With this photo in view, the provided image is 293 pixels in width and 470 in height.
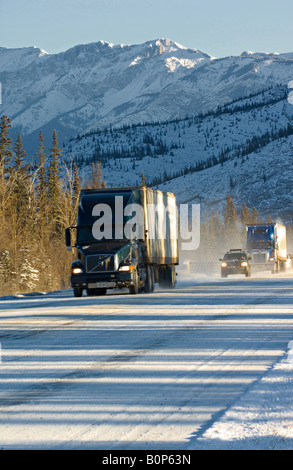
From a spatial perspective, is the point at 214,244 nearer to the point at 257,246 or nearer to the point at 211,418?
the point at 257,246

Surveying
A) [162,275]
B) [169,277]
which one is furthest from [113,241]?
[169,277]

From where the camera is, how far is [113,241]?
901 inches

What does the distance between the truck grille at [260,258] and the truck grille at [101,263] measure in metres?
31.0

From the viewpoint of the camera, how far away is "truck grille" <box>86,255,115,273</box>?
74.8 ft

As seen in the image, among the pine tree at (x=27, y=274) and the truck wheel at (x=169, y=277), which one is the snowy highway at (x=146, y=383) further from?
the pine tree at (x=27, y=274)

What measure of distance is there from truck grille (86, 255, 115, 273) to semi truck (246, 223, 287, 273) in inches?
1220

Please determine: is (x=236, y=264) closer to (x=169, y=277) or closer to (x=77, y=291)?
(x=169, y=277)

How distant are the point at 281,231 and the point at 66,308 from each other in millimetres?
42434

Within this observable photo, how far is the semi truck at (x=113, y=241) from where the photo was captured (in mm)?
22828

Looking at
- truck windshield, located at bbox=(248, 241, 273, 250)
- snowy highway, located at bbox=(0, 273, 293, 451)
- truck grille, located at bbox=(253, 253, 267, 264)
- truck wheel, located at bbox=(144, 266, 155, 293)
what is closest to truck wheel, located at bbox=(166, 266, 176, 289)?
truck wheel, located at bbox=(144, 266, 155, 293)

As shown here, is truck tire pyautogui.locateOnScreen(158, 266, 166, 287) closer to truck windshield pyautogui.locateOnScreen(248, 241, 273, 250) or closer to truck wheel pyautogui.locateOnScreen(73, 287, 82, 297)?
truck wheel pyautogui.locateOnScreen(73, 287, 82, 297)

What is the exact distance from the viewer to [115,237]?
23000 millimetres

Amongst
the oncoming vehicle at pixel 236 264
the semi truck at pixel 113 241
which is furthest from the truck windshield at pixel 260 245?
the semi truck at pixel 113 241
